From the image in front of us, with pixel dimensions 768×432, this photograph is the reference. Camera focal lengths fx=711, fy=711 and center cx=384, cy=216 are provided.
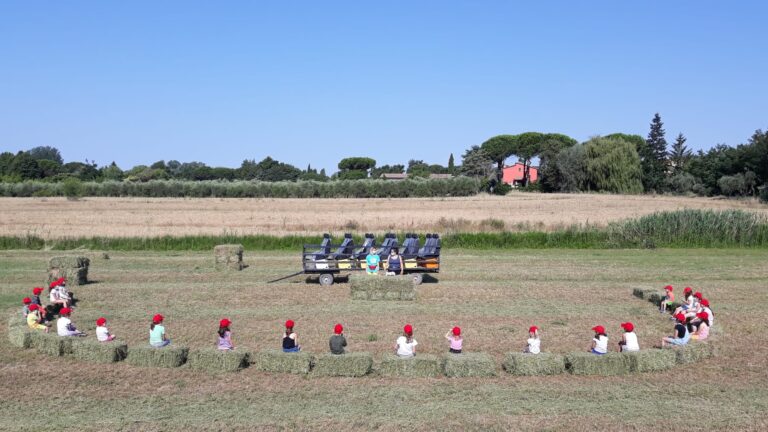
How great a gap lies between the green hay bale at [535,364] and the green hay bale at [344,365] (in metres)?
2.93

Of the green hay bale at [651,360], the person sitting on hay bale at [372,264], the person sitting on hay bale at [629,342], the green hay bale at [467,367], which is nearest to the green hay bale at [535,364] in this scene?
the green hay bale at [467,367]

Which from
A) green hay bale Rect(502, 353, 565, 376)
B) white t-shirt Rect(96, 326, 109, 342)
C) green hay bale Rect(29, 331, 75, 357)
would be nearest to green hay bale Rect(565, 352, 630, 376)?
green hay bale Rect(502, 353, 565, 376)

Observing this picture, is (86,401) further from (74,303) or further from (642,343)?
(642,343)

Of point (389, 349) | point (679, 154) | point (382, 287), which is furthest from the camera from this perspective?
point (679, 154)

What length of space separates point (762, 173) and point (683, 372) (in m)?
71.8

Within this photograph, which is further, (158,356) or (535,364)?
(158,356)

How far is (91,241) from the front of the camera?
39.1 m

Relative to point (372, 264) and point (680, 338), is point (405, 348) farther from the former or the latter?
point (372, 264)

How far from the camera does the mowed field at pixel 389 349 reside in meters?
11.9

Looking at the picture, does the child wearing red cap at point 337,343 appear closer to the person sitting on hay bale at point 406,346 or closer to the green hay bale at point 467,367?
the person sitting on hay bale at point 406,346

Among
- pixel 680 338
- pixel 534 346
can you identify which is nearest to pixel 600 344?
pixel 534 346

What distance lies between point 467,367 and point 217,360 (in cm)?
513

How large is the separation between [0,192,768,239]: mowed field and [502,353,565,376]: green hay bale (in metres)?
28.6

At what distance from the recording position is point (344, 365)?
1427cm
